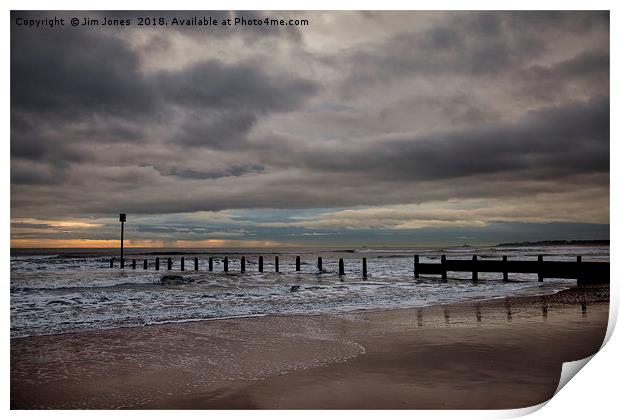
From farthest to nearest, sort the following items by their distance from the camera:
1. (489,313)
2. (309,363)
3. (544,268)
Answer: (544,268) < (489,313) < (309,363)

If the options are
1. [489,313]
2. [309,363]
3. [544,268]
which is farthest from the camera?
[544,268]

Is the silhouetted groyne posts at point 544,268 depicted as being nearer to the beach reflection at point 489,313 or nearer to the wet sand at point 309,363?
the beach reflection at point 489,313

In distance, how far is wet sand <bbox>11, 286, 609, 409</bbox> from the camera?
12.7ft

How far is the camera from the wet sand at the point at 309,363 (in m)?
3.88

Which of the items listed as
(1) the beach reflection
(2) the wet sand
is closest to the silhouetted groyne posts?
(1) the beach reflection

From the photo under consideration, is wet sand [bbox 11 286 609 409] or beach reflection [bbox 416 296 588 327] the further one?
beach reflection [bbox 416 296 588 327]

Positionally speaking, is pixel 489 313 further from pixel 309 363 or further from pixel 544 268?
pixel 544 268

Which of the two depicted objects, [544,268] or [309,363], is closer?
[309,363]

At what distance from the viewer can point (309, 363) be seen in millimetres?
4766

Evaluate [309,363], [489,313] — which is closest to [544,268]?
[489,313]

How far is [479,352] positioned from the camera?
5105 millimetres

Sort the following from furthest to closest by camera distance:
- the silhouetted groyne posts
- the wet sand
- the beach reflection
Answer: the silhouetted groyne posts → the beach reflection → the wet sand

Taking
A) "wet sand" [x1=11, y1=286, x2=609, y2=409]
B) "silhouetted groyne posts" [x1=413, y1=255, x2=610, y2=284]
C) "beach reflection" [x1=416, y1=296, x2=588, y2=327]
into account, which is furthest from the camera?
"silhouetted groyne posts" [x1=413, y1=255, x2=610, y2=284]

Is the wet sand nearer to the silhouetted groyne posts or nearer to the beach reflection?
the beach reflection
